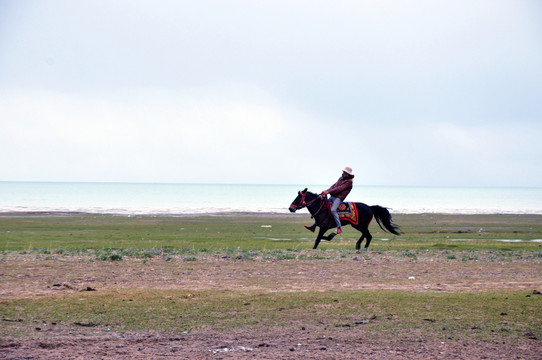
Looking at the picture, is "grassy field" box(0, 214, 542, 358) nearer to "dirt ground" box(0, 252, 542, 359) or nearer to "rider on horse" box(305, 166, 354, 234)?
"dirt ground" box(0, 252, 542, 359)

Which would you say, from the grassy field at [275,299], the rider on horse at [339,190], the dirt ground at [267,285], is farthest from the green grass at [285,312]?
the rider on horse at [339,190]

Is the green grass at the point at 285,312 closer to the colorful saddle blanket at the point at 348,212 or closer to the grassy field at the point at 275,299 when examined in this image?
the grassy field at the point at 275,299

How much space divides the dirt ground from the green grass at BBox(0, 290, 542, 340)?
14.8 inches

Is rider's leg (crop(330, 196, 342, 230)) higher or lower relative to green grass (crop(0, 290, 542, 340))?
higher

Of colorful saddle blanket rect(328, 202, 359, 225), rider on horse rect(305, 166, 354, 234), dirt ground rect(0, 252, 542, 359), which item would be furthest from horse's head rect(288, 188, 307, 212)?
dirt ground rect(0, 252, 542, 359)

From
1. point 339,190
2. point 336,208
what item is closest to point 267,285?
point 339,190

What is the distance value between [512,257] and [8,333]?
16.2 m

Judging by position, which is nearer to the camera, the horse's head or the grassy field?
the grassy field

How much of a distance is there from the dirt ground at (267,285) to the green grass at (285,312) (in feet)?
1.23

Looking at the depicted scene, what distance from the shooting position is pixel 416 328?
30.8 ft

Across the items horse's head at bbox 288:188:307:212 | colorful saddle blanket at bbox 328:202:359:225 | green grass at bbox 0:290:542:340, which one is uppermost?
horse's head at bbox 288:188:307:212

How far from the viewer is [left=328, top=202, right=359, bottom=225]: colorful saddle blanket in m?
22.1

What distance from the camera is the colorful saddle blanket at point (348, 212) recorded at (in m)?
22.1

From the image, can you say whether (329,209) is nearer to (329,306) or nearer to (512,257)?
(512,257)
